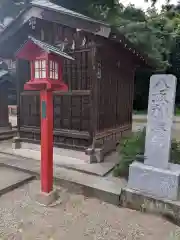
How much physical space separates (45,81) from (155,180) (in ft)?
7.63

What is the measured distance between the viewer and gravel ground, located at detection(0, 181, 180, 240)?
2764 mm

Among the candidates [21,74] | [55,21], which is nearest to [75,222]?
[55,21]

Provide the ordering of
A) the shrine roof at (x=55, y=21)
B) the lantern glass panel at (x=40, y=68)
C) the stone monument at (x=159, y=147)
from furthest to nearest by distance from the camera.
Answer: the shrine roof at (x=55, y=21), the lantern glass panel at (x=40, y=68), the stone monument at (x=159, y=147)

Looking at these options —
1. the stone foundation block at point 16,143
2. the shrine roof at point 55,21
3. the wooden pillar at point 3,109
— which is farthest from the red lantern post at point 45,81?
the wooden pillar at point 3,109

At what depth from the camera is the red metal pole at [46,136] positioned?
336cm

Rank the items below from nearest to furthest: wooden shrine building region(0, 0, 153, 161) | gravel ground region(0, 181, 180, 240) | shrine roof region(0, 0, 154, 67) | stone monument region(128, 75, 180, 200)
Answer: gravel ground region(0, 181, 180, 240) < stone monument region(128, 75, 180, 200) < shrine roof region(0, 0, 154, 67) < wooden shrine building region(0, 0, 153, 161)

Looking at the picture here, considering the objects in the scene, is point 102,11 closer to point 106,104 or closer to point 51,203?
point 106,104

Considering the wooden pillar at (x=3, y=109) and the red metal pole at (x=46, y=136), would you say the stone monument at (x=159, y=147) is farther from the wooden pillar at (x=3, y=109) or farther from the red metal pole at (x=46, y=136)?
the wooden pillar at (x=3, y=109)

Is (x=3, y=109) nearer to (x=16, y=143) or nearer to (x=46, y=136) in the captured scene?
(x=16, y=143)

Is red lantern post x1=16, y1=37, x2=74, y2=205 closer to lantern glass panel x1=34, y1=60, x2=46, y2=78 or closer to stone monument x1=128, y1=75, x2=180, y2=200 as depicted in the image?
lantern glass panel x1=34, y1=60, x2=46, y2=78

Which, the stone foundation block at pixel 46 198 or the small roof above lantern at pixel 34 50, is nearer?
the small roof above lantern at pixel 34 50

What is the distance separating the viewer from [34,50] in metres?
3.35

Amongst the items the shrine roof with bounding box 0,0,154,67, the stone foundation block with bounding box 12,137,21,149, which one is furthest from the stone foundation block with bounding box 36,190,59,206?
the shrine roof with bounding box 0,0,154,67

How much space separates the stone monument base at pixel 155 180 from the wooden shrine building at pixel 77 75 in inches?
63.0
